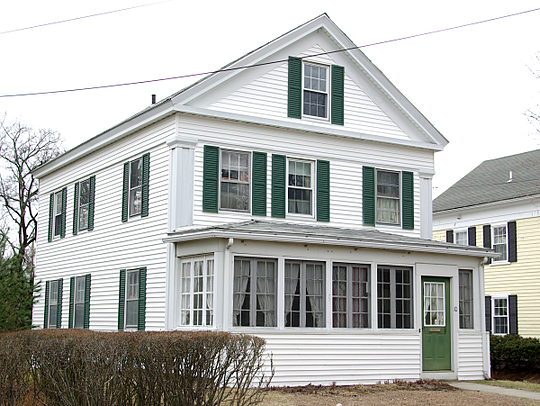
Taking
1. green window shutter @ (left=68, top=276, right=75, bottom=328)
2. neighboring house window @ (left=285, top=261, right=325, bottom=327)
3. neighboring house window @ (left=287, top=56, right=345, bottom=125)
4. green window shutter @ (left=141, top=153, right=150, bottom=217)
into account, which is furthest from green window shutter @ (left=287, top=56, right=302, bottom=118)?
green window shutter @ (left=68, top=276, right=75, bottom=328)

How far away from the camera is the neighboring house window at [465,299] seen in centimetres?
Result: 1802

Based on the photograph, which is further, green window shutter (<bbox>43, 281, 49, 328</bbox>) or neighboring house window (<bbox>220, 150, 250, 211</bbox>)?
green window shutter (<bbox>43, 281, 49, 328</bbox>)

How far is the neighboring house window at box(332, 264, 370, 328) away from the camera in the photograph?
53.9 ft

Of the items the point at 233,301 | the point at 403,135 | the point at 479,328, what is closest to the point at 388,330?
the point at 479,328

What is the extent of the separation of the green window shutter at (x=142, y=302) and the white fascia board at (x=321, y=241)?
1.64 meters

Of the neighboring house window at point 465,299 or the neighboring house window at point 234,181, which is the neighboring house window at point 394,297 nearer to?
the neighboring house window at point 465,299

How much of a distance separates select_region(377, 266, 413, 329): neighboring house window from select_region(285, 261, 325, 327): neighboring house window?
161 cm

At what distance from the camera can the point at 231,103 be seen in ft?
58.1

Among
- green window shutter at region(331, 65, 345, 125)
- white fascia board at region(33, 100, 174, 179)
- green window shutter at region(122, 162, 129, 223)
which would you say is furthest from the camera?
green window shutter at region(331, 65, 345, 125)

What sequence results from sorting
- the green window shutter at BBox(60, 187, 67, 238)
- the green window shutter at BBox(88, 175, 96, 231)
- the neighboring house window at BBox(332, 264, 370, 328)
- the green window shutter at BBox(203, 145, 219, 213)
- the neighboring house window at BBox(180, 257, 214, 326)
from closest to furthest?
the neighboring house window at BBox(180, 257, 214, 326)
the neighboring house window at BBox(332, 264, 370, 328)
the green window shutter at BBox(203, 145, 219, 213)
the green window shutter at BBox(88, 175, 96, 231)
the green window shutter at BBox(60, 187, 67, 238)

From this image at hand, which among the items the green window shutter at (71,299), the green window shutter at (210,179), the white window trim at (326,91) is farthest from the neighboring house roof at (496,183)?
the green window shutter at (71,299)

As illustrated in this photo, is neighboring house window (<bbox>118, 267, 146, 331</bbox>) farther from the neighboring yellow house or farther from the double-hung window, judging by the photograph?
the neighboring yellow house

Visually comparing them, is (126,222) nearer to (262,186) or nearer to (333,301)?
(262,186)

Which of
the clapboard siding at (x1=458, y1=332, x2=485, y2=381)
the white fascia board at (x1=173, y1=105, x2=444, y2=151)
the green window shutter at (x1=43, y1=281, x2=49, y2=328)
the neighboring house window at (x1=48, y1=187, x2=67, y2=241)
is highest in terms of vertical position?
the white fascia board at (x1=173, y1=105, x2=444, y2=151)
